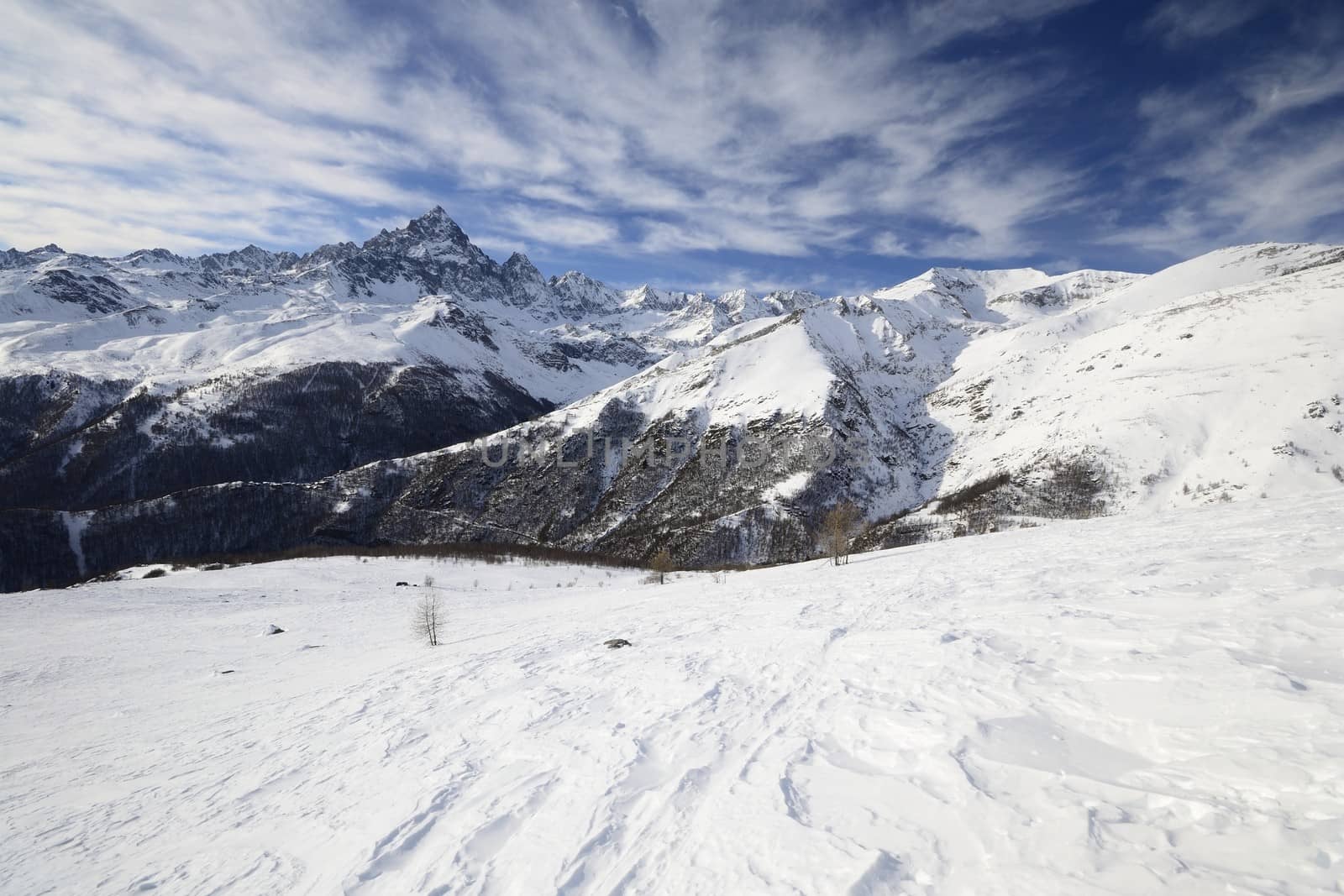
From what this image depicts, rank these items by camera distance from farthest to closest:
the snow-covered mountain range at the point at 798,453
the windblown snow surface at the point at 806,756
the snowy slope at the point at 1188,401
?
the snow-covered mountain range at the point at 798,453
the snowy slope at the point at 1188,401
the windblown snow surface at the point at 806,756

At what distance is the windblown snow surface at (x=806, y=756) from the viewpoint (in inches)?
215

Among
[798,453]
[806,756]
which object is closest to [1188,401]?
[798,453]

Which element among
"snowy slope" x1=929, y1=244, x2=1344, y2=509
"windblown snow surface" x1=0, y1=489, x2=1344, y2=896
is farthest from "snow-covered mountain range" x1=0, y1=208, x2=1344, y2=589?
"windblown snow surface" x1=0, y1=489, x2=1344, y2=896

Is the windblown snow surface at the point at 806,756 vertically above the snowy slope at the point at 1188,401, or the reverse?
the snowy slope at the point at 1188,401

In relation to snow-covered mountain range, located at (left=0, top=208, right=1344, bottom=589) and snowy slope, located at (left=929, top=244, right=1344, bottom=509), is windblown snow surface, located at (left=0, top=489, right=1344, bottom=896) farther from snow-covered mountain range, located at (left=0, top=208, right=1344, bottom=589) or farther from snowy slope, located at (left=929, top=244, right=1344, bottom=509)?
snow-covered mountain range, located at (left=0, top=208, right=1344, bottom=589)

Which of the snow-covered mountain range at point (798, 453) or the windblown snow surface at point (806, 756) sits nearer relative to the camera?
the windblown snow surface at point (806, 756)

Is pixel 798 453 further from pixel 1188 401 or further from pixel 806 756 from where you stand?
pixel 806 756

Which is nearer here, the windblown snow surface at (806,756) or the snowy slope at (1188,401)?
the windblown snow surface at (806,756)

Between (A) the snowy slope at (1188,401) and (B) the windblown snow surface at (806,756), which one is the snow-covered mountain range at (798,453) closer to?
(A) the snowy slope at (1188,401)

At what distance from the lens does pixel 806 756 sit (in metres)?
8.06

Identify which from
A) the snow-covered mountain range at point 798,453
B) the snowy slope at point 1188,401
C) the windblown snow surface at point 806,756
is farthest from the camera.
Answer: the snow-covered mountain range at point 798,453

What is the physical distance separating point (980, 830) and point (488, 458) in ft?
561

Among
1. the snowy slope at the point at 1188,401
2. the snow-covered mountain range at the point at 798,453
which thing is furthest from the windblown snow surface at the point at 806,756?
the snow-covered mountain range at the point at 798,453

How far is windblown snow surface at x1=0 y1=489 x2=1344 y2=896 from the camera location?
5.47 meters
